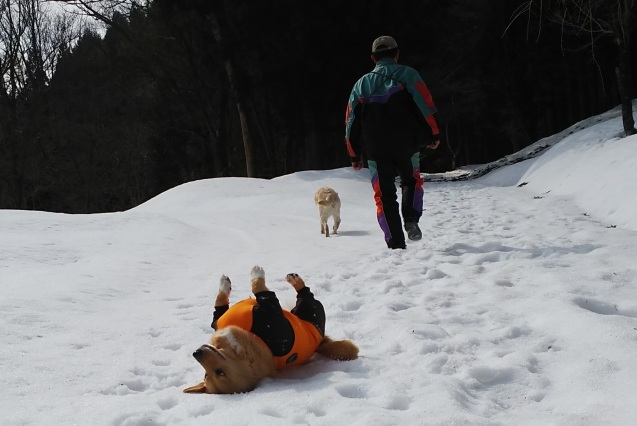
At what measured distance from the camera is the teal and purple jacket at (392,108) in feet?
19.9

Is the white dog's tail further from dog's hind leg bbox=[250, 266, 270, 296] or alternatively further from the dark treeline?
the dark treeline

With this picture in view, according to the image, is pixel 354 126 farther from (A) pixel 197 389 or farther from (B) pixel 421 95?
(A) pixel 197 389

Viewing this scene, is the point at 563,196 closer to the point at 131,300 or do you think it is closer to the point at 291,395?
the point at 131,300

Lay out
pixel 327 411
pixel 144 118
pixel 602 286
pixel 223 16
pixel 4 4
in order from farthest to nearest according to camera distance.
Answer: pixel 144 118 < pixel 4 4 < pixel 223 16 < pixel 602 286 < pixel 327 411

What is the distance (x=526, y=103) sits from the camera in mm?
28641

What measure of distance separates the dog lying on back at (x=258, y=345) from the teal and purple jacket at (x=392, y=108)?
3307mm

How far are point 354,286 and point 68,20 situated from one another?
29.0m

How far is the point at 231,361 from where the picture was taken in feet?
8.93

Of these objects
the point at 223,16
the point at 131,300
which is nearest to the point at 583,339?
the point at 131,300

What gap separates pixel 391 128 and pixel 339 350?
3.54 m

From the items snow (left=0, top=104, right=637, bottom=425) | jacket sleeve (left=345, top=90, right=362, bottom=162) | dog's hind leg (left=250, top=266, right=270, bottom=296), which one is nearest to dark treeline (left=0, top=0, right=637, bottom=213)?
snow (left=0, top=104, right=637, bottom=425)

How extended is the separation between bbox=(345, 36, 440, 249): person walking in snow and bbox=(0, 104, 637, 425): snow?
1.73 feet

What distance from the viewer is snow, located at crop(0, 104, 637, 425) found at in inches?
98.3

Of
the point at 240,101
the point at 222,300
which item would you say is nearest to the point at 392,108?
the point at 222,300
